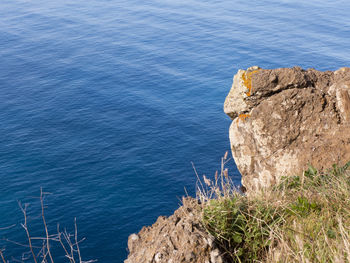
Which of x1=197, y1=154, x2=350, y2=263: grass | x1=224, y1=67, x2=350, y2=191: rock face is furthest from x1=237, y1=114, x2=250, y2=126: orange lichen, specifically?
x1=197, y1=154, x2=350, y2=263: grass

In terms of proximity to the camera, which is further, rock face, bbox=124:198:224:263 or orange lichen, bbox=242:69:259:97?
orange lichen, bbox=242:69:259:97

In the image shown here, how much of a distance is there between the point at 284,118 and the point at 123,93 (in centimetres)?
5982

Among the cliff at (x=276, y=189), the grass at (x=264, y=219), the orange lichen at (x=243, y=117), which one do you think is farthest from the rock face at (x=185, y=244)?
the orange lichen at (x=243, y=117)

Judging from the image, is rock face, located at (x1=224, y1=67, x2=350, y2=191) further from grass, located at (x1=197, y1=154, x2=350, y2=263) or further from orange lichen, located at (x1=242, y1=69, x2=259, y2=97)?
grass, located at (x1=197, y1=154, x2=350, y2=263)

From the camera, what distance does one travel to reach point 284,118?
18.1 m

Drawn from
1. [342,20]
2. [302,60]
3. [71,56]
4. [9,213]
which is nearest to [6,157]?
[9,213]

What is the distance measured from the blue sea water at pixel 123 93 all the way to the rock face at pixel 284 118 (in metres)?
25.1

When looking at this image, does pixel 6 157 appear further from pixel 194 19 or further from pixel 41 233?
pixel 194 19

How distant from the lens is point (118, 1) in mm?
139500

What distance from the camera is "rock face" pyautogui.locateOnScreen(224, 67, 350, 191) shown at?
16688mm

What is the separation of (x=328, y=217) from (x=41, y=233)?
39958 mm

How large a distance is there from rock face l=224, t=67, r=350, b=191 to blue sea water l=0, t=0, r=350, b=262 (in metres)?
25.1

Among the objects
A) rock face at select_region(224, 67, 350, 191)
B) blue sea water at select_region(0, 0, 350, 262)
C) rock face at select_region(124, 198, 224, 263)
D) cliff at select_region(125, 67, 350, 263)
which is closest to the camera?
cliff at select_region(125, 67, 350, 263)

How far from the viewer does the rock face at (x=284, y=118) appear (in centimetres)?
1669
